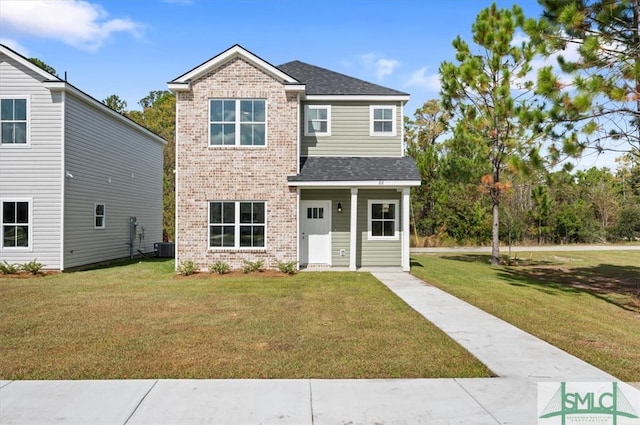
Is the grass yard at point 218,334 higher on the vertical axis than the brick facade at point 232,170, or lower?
lower

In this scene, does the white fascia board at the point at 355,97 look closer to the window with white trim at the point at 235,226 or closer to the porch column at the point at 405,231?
the porch column at the point at 405,231

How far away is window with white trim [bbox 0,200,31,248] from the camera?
1444 centimetres

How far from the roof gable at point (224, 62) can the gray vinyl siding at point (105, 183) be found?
157 inches

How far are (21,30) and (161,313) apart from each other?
1787cm

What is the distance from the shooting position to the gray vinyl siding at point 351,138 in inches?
635

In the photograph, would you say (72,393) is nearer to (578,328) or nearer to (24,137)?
(578,328)

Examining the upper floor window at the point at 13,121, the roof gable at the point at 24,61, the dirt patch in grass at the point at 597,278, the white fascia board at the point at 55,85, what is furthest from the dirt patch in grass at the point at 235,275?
the dirt patch in grass at the point at 597,278

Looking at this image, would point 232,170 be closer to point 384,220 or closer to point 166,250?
point 384,220

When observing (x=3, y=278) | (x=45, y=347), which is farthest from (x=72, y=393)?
(x=3, y=278)

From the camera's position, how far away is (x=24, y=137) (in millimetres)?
14562

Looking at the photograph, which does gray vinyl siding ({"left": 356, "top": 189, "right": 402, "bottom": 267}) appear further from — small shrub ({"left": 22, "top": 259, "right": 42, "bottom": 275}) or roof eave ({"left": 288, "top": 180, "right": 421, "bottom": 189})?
small shrub ({"left": 22, "top": 259, "right": 42, "bottom": 275})

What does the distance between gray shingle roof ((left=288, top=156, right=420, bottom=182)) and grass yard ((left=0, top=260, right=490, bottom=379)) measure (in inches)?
160

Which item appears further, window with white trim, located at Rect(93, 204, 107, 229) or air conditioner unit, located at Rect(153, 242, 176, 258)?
air conditioner unit, located at Rect(153, 242, 176, 258)

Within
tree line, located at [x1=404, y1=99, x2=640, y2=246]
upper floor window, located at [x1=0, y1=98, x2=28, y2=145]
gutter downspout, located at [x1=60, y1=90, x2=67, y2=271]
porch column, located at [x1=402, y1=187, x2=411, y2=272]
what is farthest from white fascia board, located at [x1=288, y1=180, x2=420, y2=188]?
tree line, located at [x1=404, y1=99, x2=640, y2=246]
